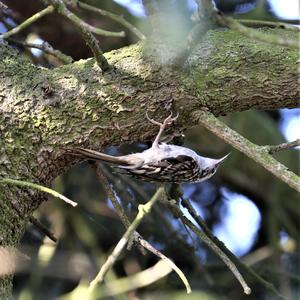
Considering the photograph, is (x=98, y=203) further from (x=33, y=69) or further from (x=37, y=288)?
(x=33, y=69)

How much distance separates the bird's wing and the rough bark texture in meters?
0.47

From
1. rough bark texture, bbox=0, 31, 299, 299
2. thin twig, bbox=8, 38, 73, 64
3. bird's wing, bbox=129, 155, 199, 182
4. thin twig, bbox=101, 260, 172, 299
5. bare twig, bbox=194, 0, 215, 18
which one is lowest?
thin twig, bbox=101, 260, 172, 299

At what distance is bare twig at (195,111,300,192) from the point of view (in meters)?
1.90

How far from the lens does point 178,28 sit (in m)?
2.14

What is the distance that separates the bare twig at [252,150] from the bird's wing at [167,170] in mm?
521

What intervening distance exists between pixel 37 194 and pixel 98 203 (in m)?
1.54

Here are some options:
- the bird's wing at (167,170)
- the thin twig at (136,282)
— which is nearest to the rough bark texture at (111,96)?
the bird's wing at (167,170)

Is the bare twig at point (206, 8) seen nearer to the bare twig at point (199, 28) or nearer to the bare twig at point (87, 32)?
the bare twig at point (199, 28)

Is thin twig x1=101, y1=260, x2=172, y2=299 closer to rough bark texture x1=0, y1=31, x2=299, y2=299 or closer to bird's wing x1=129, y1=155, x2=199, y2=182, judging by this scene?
bird's wing x1=129, y1=155, x2=199, y2=182

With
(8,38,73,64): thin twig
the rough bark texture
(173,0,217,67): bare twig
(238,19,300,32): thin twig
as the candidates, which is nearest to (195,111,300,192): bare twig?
the rough bark texture

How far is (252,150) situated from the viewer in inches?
79.4

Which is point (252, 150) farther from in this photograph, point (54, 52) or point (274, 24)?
point (54, 52)

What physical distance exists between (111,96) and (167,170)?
25.6 inches

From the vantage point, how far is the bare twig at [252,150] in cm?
190
